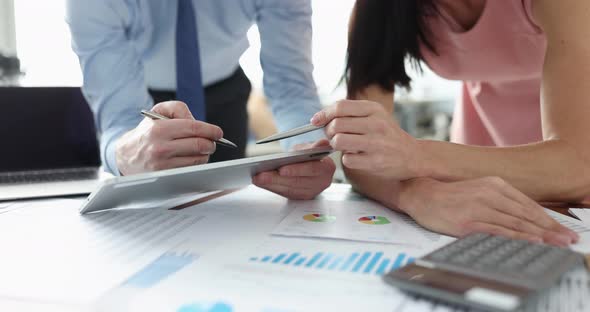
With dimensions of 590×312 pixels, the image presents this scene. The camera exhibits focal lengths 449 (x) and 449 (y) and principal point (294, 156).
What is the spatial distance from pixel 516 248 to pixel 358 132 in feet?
0.81

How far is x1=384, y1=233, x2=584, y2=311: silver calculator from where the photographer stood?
31 cm

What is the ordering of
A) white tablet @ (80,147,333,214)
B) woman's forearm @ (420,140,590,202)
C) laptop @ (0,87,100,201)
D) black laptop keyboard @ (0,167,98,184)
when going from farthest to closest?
laptop @ (0,87,100,201) → black laptop keyboard @ (0,167,98,184) → woman's forearm @ (420,140,590,202) → white tablet @ (80,147,333,214)

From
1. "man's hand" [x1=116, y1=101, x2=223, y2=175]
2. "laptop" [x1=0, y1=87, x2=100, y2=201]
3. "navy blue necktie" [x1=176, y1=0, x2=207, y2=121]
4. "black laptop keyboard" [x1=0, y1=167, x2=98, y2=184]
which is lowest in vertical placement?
"black laptop keyboard" [x1=0, y1=167, x2=98, y2=184]

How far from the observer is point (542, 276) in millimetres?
335

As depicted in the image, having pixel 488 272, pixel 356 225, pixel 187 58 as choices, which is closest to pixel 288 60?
pixel 187 58

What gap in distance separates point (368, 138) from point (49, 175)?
0.92 metres

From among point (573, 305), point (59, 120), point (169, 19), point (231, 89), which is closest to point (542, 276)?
point (573, 305)

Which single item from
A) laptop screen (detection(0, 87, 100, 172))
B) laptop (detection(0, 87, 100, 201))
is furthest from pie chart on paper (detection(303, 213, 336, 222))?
laptop screen (detection(0, 87, 100, 172))

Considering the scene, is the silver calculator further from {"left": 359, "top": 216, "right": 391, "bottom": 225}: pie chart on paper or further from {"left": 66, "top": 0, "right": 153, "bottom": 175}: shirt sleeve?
{"left": 66, "top": 0, "right": 153, "bottom": 175}: shirt sleeve

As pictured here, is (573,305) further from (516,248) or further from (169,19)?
(169,19)

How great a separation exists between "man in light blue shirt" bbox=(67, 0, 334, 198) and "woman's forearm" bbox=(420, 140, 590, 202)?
0.69 ft

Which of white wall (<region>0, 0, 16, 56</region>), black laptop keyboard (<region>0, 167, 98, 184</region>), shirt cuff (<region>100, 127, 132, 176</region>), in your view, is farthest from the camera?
white wall (<region>0, 0, 16, 56</region>)

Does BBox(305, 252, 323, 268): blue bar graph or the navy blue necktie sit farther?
the navy blue necktie

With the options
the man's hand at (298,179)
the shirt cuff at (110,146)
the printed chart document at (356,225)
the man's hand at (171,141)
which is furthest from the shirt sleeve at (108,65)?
the printed chart document at (356,225)
